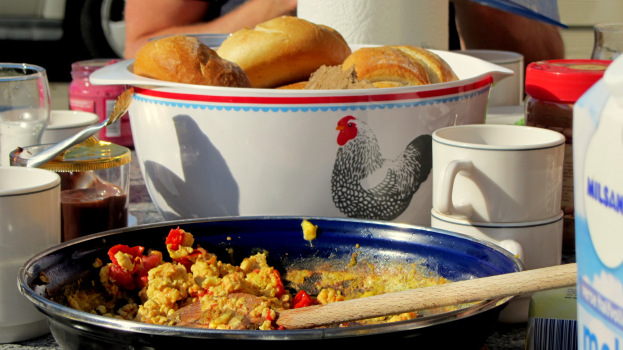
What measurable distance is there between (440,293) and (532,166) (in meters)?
0.24

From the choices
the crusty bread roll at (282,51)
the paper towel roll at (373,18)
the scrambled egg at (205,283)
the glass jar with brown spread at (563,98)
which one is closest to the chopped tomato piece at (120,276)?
the scrambled egg at (205,283)

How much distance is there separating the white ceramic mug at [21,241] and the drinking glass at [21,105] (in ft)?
1.29

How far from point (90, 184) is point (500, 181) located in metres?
0.51

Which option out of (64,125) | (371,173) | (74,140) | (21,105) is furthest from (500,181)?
(64,125)

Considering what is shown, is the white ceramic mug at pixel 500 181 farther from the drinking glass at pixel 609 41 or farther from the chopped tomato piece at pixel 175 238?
the drinking glass at pixel 609 41

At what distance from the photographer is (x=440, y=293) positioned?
571 mm

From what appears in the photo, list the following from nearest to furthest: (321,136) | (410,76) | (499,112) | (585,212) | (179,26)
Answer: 1. (585,212)
2. (321,136)
3. (410,76)
4. (499,112)
5. (179,26)

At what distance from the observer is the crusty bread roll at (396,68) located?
0.99 meters

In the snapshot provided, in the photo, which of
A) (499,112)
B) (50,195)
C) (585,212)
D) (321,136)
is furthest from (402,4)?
(585,212)

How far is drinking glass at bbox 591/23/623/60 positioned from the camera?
4.22ft

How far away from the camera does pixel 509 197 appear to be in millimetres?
761

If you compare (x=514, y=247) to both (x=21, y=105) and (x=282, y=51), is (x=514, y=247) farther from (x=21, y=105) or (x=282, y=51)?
(x=21, y=105)

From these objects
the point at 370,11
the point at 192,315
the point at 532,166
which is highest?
the point at 370,11

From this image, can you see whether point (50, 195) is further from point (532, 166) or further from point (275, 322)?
point (532, 166)
